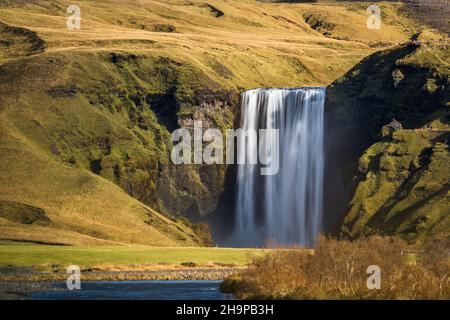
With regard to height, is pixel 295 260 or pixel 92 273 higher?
pixel 295 260

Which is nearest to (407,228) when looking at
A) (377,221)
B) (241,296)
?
(377,221)

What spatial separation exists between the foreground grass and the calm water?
16.0 meters

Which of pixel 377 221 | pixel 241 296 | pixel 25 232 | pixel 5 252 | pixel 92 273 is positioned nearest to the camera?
pixel 241 296

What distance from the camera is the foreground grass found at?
141m

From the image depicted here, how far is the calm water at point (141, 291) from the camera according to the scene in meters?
104

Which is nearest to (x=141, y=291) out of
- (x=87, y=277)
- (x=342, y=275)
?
(x=87, y=277)

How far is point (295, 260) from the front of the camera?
97562 mm

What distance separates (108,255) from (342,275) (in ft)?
193

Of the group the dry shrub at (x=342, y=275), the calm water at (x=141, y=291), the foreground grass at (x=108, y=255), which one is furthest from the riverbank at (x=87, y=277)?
the dry shrub at (x=342, y=275)

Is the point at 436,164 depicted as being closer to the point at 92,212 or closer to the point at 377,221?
the point at 377,221

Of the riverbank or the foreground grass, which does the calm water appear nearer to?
the riverbank

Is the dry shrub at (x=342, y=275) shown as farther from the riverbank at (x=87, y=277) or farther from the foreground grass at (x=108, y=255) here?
the foreground grass at (x=108, y=255)

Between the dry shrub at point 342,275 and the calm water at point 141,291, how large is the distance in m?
6.11

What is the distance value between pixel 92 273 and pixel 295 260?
41348mm
